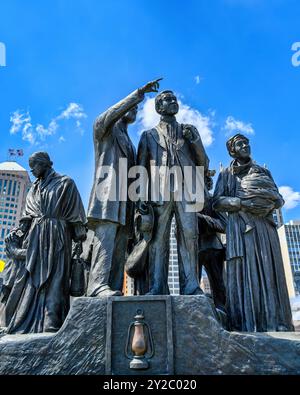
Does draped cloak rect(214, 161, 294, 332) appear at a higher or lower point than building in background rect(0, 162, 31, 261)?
lower

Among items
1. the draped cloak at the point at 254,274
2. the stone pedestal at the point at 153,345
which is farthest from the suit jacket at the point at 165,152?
the stone pedestal at the point at 153,345

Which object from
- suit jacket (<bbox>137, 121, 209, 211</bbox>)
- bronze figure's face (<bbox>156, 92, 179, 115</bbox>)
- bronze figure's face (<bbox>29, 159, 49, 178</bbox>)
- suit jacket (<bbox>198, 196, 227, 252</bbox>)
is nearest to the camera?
suit jacket (<bbox>137, 121, 209, 211</bbox>)

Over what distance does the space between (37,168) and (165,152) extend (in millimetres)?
2634

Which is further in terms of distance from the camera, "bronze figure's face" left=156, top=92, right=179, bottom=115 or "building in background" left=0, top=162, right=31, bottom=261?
"building in background" left=0, top=162, right=31, bottom=261

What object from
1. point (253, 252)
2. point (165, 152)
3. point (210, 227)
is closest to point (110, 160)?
point (165, 152)

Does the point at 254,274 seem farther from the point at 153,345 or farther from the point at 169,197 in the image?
the point at 153,345

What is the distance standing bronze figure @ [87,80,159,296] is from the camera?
601 cm

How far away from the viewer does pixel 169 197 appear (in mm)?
6312

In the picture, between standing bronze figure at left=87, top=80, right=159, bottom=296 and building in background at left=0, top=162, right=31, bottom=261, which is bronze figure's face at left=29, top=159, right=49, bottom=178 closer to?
standing bronze figure at left=87, top=80, right=159, bottom=296

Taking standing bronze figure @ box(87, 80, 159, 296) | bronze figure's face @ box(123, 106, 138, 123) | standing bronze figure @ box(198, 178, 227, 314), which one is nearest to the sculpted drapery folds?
standing bronze figure @ box(87, 80, 159, 296)

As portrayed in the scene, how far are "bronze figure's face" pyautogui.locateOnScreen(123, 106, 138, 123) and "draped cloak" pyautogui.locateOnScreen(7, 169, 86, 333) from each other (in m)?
1.64

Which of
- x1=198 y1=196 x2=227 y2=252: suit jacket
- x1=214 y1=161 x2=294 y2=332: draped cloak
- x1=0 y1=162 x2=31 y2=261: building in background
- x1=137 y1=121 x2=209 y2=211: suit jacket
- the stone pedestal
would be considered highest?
x1=0 y1=162 x2=31 y2=261: building in background
